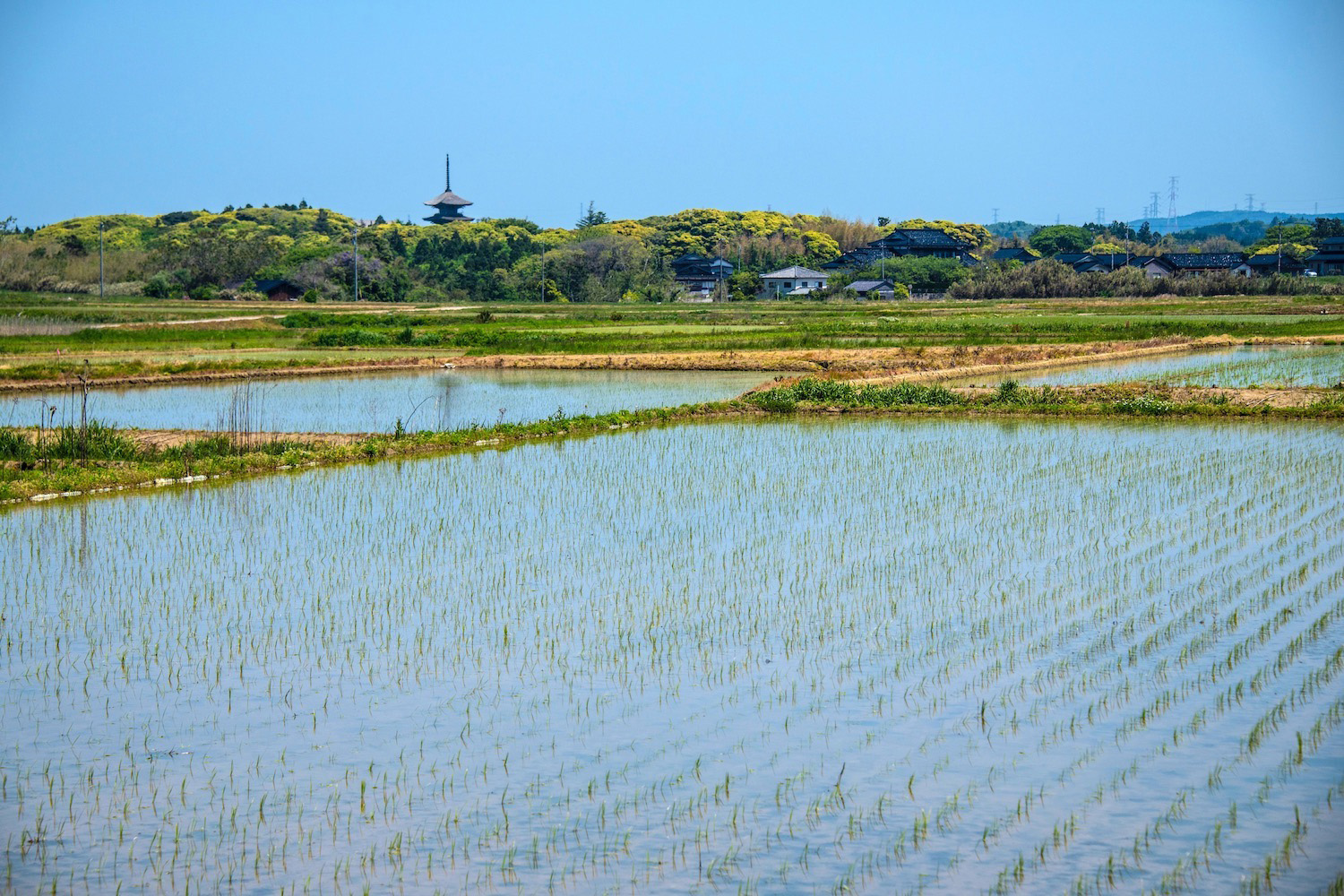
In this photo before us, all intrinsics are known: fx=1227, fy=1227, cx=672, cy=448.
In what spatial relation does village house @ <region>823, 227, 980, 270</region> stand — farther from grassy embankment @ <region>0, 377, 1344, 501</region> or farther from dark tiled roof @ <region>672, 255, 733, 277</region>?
grassy embankment @ <region>0, 377, 1344, 501</region>

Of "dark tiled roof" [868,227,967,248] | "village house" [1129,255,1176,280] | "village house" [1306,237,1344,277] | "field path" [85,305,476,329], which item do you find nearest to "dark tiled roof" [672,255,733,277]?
"dark tiled roof" [868,227,967,248]

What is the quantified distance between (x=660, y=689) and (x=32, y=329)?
28863 millimetres

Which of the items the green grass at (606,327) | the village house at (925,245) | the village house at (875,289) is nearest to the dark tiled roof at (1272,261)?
the village house at (925,245)

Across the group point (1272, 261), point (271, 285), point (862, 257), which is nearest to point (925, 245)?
point (862, 257)

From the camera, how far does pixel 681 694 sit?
18.4 ft

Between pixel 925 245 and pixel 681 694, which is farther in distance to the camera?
pixel 925 245

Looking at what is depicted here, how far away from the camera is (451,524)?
9.71 meters

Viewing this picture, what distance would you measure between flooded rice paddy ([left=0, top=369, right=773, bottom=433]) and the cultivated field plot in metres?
6.35

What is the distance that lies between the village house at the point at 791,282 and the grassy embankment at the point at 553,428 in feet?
141

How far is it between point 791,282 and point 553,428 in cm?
4894

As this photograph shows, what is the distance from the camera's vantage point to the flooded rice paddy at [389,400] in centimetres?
1670

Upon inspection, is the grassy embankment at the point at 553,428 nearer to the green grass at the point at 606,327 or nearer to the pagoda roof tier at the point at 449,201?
the green grass at the point at 606,327

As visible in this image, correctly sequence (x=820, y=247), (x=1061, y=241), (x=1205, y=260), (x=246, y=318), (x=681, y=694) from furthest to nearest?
(x=1061, y=241) < (x=820, y=247) < (x=1205, y=260) < (x=246, y=318) < (x=681, y=694)

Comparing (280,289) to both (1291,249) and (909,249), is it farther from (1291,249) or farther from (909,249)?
(1291,249)
